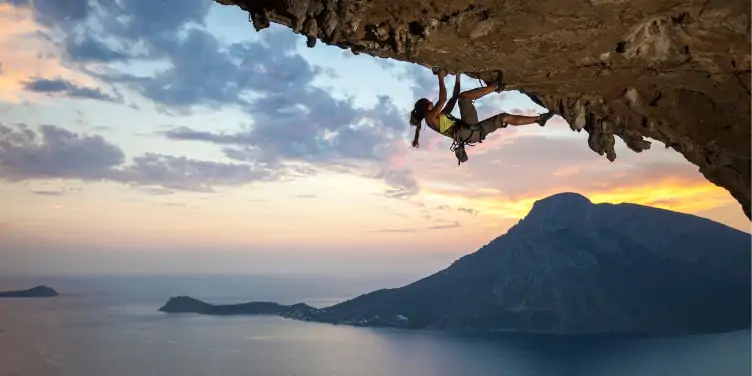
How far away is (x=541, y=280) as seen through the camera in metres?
69.9

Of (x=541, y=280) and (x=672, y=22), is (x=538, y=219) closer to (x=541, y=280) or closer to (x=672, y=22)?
(x=541, y=280)

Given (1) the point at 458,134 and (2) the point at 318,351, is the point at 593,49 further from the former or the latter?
(2) the point at 318,351

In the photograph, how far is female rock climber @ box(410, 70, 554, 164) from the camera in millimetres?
5465

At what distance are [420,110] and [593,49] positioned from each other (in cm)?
185

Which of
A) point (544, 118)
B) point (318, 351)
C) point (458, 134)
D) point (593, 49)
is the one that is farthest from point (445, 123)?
point (318, 351)

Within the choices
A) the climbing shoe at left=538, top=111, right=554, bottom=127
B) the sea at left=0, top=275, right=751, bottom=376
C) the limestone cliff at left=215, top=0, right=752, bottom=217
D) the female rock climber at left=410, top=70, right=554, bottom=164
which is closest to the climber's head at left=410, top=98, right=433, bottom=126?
the female rock climber at left=410, top=70, right=554, bottom=164

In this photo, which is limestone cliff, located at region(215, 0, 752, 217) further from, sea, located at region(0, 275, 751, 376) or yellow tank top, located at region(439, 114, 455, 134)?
sea, located at region(0, 275, 751, 376)

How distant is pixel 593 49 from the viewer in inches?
174

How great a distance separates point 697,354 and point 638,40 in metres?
55.5

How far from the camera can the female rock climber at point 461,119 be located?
5.46 m

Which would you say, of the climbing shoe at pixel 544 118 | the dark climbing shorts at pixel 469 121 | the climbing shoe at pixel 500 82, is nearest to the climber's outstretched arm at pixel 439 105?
the dark climbing shorts at pixel 469 121

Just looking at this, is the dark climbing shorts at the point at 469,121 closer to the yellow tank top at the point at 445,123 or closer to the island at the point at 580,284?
the yellow tank top at the point at 445,123

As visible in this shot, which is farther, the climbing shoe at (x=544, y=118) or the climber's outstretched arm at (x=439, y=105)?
the climbing shoe at (x=544, y=118)

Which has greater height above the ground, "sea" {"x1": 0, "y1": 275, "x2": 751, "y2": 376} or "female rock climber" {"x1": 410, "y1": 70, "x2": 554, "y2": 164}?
"female rock climber" {"x1": 410, "y1": 70, "x2": 554, "y2": 164}
